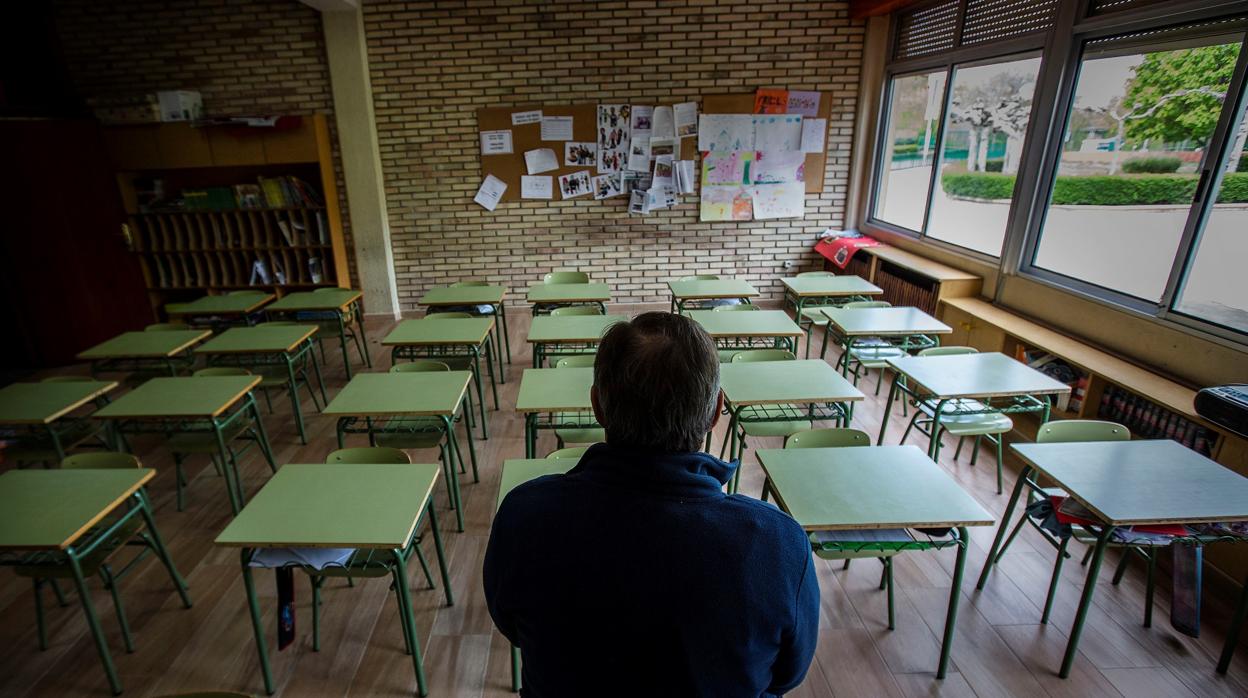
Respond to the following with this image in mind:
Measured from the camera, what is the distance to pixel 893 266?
241 inches

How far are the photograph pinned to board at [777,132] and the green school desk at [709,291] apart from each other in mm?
2336

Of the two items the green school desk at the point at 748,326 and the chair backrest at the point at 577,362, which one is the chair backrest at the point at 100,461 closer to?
the chair backrest at the point at 577,362

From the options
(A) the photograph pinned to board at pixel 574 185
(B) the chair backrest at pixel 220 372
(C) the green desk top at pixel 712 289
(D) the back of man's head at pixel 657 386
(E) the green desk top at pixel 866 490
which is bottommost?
(B) the chair backrest at pixel 220 372

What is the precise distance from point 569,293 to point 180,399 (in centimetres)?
279

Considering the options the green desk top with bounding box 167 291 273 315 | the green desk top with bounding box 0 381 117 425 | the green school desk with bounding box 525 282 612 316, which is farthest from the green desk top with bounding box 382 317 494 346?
the green desk top with bounding box 167 291 273 315

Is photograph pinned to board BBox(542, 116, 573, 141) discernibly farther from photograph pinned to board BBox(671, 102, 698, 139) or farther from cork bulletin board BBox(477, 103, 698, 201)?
photograph pinned to board BBox(671, 102, 698, 139)

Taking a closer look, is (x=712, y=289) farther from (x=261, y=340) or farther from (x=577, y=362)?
(x=261, y=340)

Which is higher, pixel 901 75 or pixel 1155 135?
pixel 901 75

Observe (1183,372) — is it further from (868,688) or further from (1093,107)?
(868,688)

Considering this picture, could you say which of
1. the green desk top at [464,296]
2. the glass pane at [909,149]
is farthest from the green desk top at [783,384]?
the glass pane at [909,149]

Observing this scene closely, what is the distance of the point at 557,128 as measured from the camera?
670 cm

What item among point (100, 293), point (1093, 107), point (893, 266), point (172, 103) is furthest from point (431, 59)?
point (1093, 107)

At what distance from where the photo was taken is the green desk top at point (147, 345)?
390 centimetres

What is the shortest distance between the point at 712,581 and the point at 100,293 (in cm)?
761
